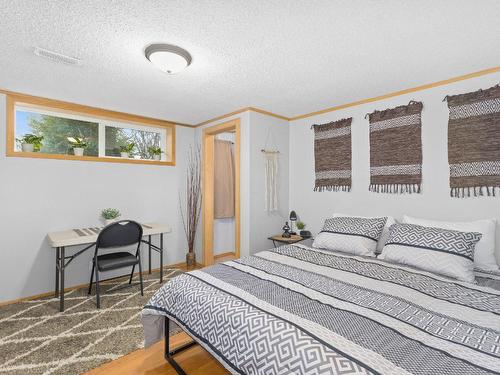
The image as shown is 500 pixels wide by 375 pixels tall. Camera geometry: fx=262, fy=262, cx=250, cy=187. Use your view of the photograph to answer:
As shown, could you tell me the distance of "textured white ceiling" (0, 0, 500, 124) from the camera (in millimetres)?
1529

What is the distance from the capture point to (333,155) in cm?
340

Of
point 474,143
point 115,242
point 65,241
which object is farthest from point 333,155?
point 65,241

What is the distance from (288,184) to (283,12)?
2.60m

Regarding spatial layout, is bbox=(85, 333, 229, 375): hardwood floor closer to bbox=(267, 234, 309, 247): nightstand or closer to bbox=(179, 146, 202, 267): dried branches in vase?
bbox=(267, 234, 309, 247): nightstand

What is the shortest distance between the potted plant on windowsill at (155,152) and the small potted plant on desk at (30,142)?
4.27 ft

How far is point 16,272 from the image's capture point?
9.44 feet

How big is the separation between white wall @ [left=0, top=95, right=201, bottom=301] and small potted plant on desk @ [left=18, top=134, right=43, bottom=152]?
13 cm

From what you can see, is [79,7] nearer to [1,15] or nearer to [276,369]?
[1,15]

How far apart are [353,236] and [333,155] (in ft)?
4.05

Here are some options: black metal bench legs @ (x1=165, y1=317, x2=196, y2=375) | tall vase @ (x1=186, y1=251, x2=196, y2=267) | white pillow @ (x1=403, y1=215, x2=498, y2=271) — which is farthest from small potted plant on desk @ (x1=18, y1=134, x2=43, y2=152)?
white pillow @ (x1=403, y1=215, x2=498, y2=271)

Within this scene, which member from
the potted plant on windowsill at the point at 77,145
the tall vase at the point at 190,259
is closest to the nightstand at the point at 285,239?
the tall vase at the point at 190,259

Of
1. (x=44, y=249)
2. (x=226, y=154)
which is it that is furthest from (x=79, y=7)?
(x=226, y=154)

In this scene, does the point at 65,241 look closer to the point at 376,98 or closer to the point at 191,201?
the point at 191,201

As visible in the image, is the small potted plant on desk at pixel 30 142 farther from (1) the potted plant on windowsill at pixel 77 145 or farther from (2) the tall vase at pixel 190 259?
(2) the tall vase at pixel 190 259
